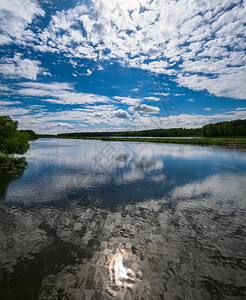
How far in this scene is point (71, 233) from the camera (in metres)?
8.52

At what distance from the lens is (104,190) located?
1577 centimetres

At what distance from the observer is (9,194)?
14.3m

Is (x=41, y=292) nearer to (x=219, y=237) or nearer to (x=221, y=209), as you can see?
(x=219, y=237)

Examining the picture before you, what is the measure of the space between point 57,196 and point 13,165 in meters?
17.2

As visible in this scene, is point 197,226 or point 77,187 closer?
point 197,226

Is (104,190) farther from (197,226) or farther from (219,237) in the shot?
(219,237)

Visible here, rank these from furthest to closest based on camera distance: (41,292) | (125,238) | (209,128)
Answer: (209,128)
(125,238)
(41,292)

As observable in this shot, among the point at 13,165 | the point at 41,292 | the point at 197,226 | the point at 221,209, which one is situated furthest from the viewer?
the point at 13,165

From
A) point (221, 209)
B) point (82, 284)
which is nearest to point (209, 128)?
point (221, 209)

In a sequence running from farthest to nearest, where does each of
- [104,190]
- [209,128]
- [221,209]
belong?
[209,128]
[104,190]
[221,209]

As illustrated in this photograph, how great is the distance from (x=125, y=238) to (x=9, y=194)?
12.0m

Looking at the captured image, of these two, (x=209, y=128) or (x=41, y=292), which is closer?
(x=41, y=292)

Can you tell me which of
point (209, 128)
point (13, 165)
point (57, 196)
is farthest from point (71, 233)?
point (209, 128)

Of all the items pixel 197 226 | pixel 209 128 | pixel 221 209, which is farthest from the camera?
pixel 209 128
